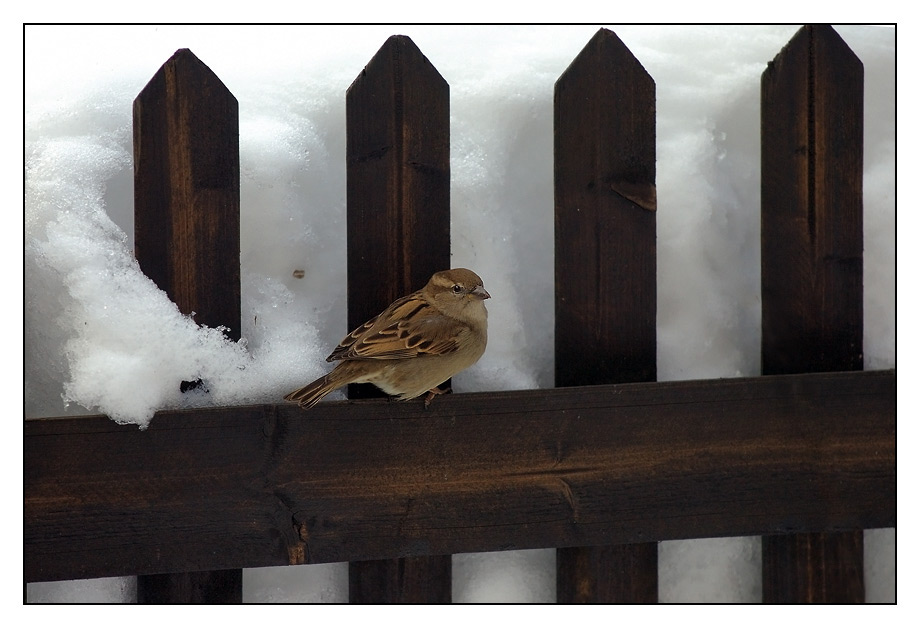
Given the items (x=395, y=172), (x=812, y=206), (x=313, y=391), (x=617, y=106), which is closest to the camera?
(x=313, y=391)

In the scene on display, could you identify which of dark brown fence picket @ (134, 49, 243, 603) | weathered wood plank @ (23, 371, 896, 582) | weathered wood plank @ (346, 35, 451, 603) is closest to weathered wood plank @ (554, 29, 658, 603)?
weathered wood plank @ (23, 371, 896, 582)

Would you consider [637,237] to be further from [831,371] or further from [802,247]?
[831,371]

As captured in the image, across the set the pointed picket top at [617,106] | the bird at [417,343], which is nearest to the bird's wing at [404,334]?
the bird at [417,343]

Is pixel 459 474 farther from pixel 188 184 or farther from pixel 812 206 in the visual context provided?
pixel 812 206

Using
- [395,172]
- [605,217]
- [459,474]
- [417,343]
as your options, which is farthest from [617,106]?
[459,474]

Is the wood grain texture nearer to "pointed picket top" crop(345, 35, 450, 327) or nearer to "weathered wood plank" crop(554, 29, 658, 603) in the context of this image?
"pointed picket top" crop(345, 35, 450, 327)

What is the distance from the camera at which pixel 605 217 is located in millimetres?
2191

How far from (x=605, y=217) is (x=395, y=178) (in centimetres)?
56

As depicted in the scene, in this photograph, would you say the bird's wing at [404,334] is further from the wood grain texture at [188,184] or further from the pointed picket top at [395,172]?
the wood grain texture at [188,184]

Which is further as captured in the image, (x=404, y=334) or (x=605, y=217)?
(x=605, y=217)

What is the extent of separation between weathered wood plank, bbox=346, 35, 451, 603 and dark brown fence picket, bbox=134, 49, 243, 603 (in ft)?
0.94

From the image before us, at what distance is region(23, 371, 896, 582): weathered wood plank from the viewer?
1.93 metres

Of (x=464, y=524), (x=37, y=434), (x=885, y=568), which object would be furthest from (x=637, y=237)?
(x=37, y=434)

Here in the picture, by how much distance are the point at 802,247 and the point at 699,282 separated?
0.97ft
